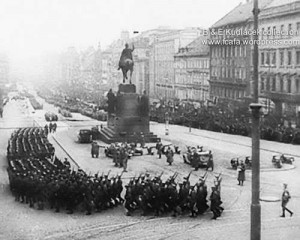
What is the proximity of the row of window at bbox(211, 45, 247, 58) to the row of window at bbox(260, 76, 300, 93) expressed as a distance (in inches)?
267

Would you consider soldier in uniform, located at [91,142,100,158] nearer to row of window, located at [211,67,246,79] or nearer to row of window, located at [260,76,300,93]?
row of window, located at [260,76,300,93]

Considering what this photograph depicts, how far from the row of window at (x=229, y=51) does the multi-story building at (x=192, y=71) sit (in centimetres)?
447

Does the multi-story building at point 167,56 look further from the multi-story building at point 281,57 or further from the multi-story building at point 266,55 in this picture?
the multi-story building at point 281,57

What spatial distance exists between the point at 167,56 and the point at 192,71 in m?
16.4

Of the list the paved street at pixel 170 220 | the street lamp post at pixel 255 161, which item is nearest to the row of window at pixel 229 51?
the paved street at pixel 170 220

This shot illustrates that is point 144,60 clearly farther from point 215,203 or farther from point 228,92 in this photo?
point 215,203

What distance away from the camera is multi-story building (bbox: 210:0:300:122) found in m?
57.1

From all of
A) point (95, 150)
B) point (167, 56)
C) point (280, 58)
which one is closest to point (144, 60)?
point (167, 56)

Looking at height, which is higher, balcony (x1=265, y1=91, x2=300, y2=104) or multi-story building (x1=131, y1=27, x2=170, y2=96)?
multi-story building (x1=131, y1=27, x2=170, y2=96)

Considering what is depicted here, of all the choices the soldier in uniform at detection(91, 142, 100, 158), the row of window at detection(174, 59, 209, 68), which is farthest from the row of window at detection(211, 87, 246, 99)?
the soldier in uniform at detection(91, 142, 100, 158)

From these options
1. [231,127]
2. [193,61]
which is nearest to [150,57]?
[193,61]

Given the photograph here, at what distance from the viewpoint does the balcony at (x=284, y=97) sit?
55.8 metres

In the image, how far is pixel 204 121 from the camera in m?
56.1

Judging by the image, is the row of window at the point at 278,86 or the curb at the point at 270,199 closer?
the curb at the point at 270,199
